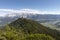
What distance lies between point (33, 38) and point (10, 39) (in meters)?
15.0

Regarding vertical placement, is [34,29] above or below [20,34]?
below

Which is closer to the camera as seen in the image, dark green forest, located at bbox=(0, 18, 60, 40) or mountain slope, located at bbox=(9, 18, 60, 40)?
dark green forest, located at bbox=(0, 18, 60, 40)

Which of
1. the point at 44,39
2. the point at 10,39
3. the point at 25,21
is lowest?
the point at 25,21

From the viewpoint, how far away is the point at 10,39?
32750 mm

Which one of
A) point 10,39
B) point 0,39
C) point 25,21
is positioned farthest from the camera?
point 25,21

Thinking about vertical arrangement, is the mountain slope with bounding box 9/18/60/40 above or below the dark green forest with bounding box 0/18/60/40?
below

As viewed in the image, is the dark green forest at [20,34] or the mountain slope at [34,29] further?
the mountain slope at [34,29]

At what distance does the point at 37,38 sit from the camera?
157ft

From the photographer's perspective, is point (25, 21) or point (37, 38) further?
point (25, 21)

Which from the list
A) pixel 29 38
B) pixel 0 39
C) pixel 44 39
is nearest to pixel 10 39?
pixel 0 39

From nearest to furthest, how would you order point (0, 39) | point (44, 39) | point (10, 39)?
point (0, 39), point (10, 39), point (44, 39)

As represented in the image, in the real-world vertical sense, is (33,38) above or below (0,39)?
below

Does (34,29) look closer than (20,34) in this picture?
No

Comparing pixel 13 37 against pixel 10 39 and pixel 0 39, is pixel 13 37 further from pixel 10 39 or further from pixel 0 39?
pixel 0 39
